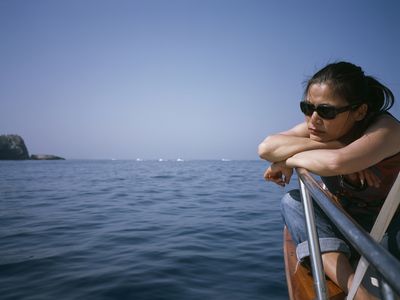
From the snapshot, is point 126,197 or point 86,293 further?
point 126,197

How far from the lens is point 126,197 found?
11883 mm

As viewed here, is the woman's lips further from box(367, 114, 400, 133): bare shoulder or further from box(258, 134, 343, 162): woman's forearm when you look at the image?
box(367, 114, 400, 133): bare shoulder

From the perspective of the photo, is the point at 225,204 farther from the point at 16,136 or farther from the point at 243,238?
the point at 16,136

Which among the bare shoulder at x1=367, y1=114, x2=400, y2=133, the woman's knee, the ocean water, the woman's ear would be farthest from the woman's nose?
the ocean water

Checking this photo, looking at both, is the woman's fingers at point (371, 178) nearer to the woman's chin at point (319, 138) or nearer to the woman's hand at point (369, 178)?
the woman's hand at point (369, 178)

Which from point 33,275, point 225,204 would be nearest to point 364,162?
point 33,275

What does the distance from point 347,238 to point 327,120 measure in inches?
53.7

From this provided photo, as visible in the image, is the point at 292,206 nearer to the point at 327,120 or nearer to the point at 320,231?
the point at 320,231

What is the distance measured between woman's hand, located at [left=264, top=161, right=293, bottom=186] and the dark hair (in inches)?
25.7

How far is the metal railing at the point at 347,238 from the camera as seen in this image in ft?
2.10

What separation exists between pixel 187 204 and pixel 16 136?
118m

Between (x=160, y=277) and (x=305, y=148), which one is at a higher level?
(x=305, y=148)

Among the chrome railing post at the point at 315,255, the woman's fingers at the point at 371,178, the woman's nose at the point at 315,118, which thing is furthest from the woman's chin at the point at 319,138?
the chrome railing post at the point at 315,255

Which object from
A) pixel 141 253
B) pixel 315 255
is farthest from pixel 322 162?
pixel 141 253
